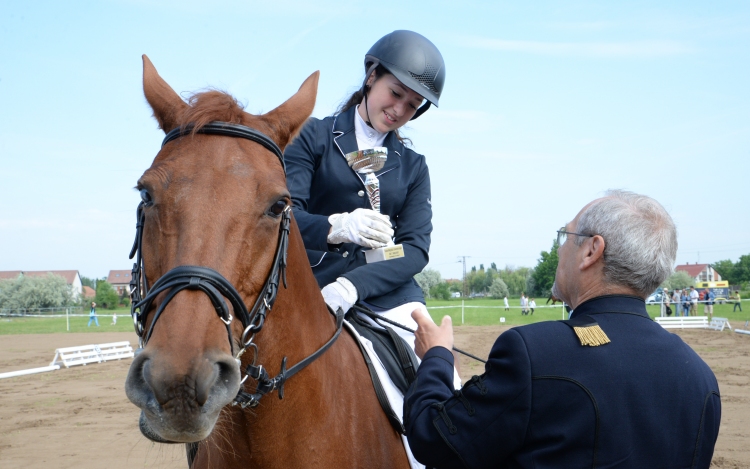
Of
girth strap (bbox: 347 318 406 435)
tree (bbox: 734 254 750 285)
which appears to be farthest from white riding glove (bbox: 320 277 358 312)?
tree (bbox: 734 254 750 285)

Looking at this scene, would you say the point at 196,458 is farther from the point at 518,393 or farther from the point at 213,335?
the point at 518,393

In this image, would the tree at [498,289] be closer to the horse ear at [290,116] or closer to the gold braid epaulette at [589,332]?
the horse ear at [290,116]

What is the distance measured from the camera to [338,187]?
3.56 metres

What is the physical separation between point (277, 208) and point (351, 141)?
1550 millimetres

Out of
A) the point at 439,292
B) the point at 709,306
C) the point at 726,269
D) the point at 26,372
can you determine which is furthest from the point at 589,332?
the point at 726,269

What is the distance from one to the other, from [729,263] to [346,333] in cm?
13671

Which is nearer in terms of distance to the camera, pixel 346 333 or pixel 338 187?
pixel 346 333

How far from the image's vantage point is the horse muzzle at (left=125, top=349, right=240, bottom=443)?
1683 millimetres

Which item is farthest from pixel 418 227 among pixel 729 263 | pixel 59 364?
pixel 729 263

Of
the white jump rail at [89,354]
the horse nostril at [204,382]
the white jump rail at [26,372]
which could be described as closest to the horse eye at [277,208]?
the horse nostril at [204,382]

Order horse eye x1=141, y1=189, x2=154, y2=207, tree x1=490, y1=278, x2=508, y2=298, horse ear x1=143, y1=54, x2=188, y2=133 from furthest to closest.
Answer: tree x1=490, y1=278, x2=508, y2=298 → horse ear x1=143, y1=54, x2=188, y2=133 → horse eye x1=141, y1=189, x2=154, y2=207

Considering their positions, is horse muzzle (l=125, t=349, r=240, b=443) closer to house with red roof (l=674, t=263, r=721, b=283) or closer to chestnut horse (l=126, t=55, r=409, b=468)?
chestnut horse (l=126, t=55, r=409, b=468)

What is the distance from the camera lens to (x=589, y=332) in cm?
212

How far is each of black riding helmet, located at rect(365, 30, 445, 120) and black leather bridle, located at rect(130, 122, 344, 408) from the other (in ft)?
5.09
